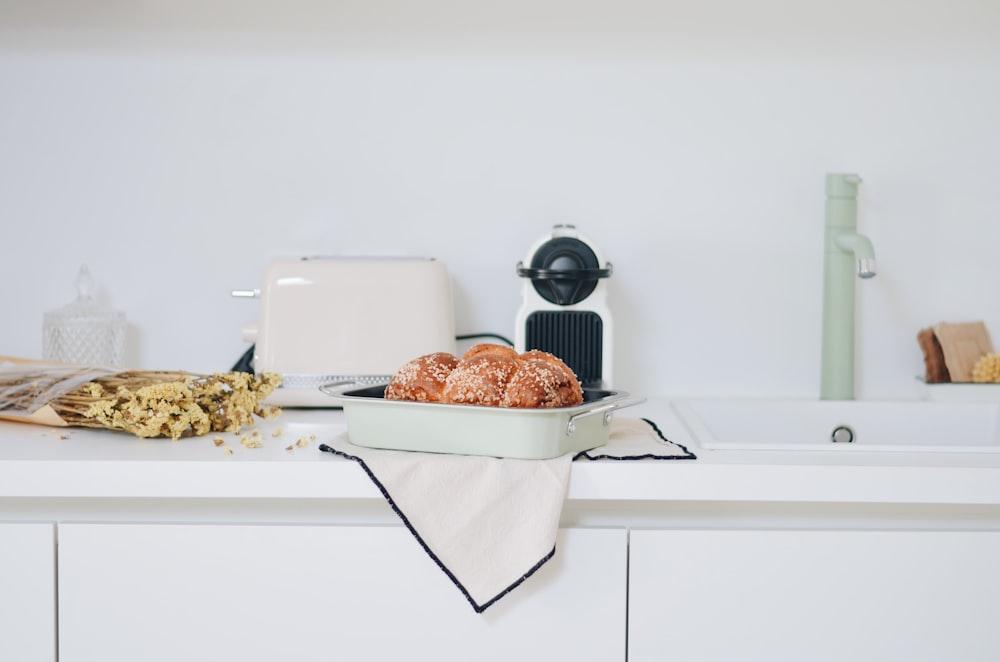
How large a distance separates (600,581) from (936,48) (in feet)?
3.37

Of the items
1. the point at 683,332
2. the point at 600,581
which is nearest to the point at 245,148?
the point at 683,332

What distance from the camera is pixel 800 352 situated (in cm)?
161

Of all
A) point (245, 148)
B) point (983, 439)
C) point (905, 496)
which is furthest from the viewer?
point (245, 148)

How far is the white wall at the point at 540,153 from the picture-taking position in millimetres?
1577

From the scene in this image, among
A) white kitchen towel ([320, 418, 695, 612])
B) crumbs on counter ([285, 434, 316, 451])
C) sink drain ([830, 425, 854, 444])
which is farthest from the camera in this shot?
sink drain ([830, 425, 854, 444])

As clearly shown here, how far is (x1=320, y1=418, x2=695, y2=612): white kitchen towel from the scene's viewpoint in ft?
3.27

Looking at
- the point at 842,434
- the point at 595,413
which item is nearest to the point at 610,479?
the point at 595,413

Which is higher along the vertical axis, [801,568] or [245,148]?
[245,148]

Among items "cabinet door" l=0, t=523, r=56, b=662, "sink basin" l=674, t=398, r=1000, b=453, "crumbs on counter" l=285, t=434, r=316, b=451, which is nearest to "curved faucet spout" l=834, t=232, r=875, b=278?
"sink basin" l=674, t=398, r=1000, b=453

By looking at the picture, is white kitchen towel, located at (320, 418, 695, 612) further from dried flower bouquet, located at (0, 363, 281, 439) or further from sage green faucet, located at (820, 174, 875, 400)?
sage green faucet, located at (820, 174, 875, 400)

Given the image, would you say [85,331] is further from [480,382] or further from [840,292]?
[840,292]

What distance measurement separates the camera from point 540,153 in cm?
159

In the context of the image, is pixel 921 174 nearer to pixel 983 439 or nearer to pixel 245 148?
pixel 983 439

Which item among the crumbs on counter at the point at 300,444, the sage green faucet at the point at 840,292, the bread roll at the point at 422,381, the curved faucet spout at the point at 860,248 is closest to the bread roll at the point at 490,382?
the bread roll at the point at 422,381
